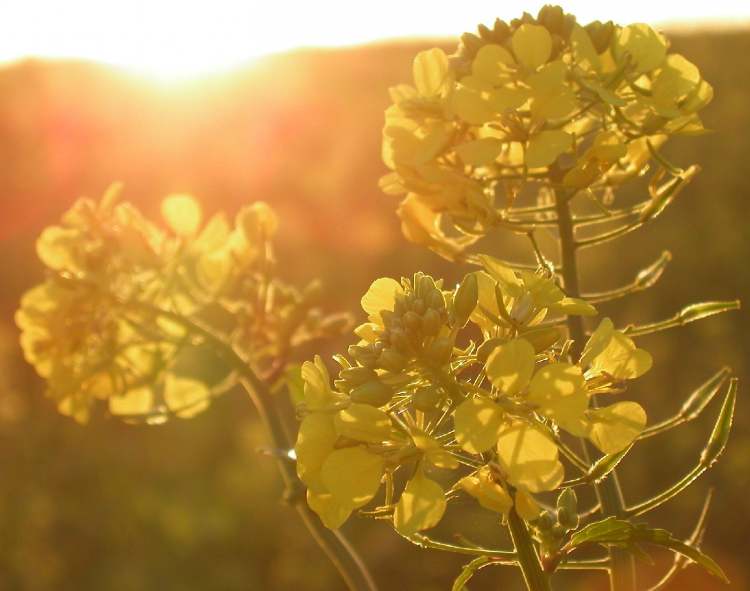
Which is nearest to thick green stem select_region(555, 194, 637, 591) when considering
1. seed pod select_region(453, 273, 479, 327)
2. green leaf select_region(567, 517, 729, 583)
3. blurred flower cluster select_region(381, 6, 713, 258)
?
blurred flower cluster select_region(381, 6, 713, 258)

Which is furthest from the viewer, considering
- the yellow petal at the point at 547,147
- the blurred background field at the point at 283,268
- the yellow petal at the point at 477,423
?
the blurred background field at the point at 283,268

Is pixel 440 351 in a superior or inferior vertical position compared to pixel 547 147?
inferior

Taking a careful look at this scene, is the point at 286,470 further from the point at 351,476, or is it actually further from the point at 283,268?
the point at 283,268

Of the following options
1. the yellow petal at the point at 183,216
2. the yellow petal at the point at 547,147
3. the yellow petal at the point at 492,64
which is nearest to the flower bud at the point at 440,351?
the yellow petal at the point at 547,147

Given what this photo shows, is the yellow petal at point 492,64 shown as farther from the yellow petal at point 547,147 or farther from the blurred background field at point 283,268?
the blurred background field at point 283,268

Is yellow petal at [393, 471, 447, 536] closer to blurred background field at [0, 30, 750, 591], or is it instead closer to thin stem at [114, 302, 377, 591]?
blurred background field at [0, 30, 750, 591]

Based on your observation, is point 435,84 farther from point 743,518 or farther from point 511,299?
point 743,518

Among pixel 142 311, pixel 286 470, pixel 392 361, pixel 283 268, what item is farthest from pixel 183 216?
pixel 283 268
